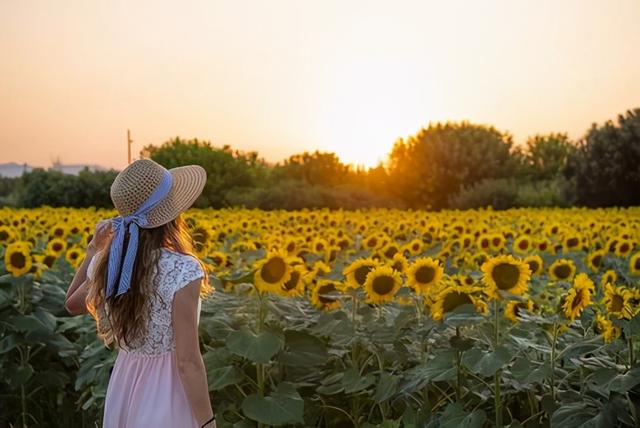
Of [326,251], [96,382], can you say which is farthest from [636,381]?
[326,251]

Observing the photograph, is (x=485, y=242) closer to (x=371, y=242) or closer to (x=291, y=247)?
(x=371, y=242)

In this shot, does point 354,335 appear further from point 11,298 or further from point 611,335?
point 11,298

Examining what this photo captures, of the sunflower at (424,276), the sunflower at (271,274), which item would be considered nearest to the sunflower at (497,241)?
the sunflower at (424,276)

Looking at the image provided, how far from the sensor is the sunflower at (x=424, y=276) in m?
4.51

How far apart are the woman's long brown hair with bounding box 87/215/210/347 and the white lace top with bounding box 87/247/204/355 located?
0.02m

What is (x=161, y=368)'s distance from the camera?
326 cm

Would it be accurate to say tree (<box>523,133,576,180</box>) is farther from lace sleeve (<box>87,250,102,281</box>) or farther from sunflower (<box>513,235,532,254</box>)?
lace sleeve (<box>87,250,102,281</box>)

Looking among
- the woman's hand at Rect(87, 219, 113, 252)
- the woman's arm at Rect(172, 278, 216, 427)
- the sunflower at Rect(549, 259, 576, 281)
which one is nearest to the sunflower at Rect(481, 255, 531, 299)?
the woman's arm at Rect(172, 278, 216, 427)

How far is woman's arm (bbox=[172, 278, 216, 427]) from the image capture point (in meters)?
3.11

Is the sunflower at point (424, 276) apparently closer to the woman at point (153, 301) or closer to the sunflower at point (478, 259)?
the woman at point (153, 301)

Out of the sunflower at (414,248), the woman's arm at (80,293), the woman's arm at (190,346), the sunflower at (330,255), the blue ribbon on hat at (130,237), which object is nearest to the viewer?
the woman's arm at (190,346)

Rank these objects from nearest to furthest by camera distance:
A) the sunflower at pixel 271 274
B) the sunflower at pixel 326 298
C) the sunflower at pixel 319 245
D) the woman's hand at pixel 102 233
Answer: the woman's hand at pixel 102 233
the sunflower at pixel 271 274
the sunflower at pixel 326 298
the sunflower at pixel 319 245

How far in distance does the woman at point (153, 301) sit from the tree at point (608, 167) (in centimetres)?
2962

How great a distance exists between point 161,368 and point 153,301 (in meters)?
0.24
